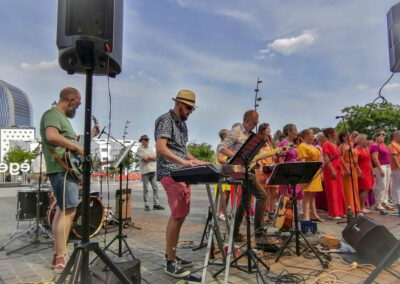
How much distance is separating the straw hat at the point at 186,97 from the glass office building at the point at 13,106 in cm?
18481

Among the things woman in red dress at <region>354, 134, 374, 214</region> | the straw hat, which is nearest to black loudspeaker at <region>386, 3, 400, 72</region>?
the straw hat

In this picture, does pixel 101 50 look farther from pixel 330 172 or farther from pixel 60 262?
pixel 330 172

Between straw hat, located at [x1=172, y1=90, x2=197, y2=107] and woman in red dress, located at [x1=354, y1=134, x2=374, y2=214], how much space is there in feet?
19.6

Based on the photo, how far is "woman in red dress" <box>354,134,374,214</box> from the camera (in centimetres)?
796

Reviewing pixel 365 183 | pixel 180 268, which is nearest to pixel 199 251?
pixel 180 268

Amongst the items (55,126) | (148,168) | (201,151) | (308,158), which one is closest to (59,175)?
Result: (55,126)

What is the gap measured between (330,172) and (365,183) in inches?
53.5

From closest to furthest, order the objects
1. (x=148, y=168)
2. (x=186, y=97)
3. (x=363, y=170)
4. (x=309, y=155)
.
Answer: (x=186, y=97)
(x=309, y=155)
(x=363, y=170)
(x=148, y=168)

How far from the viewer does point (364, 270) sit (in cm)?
373

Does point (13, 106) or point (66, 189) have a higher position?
point (13, 106)

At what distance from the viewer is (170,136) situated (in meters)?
3.66

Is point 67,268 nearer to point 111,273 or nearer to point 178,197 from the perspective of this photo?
point 111,273

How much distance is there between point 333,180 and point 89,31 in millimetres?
6548

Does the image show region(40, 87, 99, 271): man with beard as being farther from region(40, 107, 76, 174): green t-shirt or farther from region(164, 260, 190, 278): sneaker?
region(164, 260, 190, 278): sneaker
